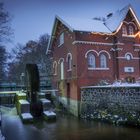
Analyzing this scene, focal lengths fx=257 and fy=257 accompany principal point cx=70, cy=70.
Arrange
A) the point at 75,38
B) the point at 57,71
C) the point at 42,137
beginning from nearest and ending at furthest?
the point at 42,137
the point at 75,38
the point at 57,71

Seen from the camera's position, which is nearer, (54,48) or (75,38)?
(75,38)

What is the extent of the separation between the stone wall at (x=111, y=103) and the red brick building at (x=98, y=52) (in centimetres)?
121

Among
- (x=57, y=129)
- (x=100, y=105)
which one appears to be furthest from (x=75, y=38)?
(x=57, y=129)

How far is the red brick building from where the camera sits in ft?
69.1

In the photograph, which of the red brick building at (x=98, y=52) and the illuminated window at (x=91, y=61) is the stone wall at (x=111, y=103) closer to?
the red brick building at (x=98, y=52)

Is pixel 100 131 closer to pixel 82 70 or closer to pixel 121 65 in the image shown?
pixel 82 70

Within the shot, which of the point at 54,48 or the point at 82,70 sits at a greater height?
the point at 54,48

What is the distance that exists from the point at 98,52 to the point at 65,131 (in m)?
9.25

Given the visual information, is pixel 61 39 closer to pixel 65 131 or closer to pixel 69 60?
pixel 69 60

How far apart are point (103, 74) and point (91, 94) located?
9.37ft

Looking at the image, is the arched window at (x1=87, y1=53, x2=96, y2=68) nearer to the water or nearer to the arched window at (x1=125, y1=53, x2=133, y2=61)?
the arched window at (x1=125, y1=53, x2=133, y2=61)

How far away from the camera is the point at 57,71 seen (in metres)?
26.8

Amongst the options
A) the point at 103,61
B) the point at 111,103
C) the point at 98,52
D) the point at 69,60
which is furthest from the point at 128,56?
the point at 111,103

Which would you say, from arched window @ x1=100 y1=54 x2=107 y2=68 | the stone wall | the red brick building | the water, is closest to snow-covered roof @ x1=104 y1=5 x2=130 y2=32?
the red brick building
